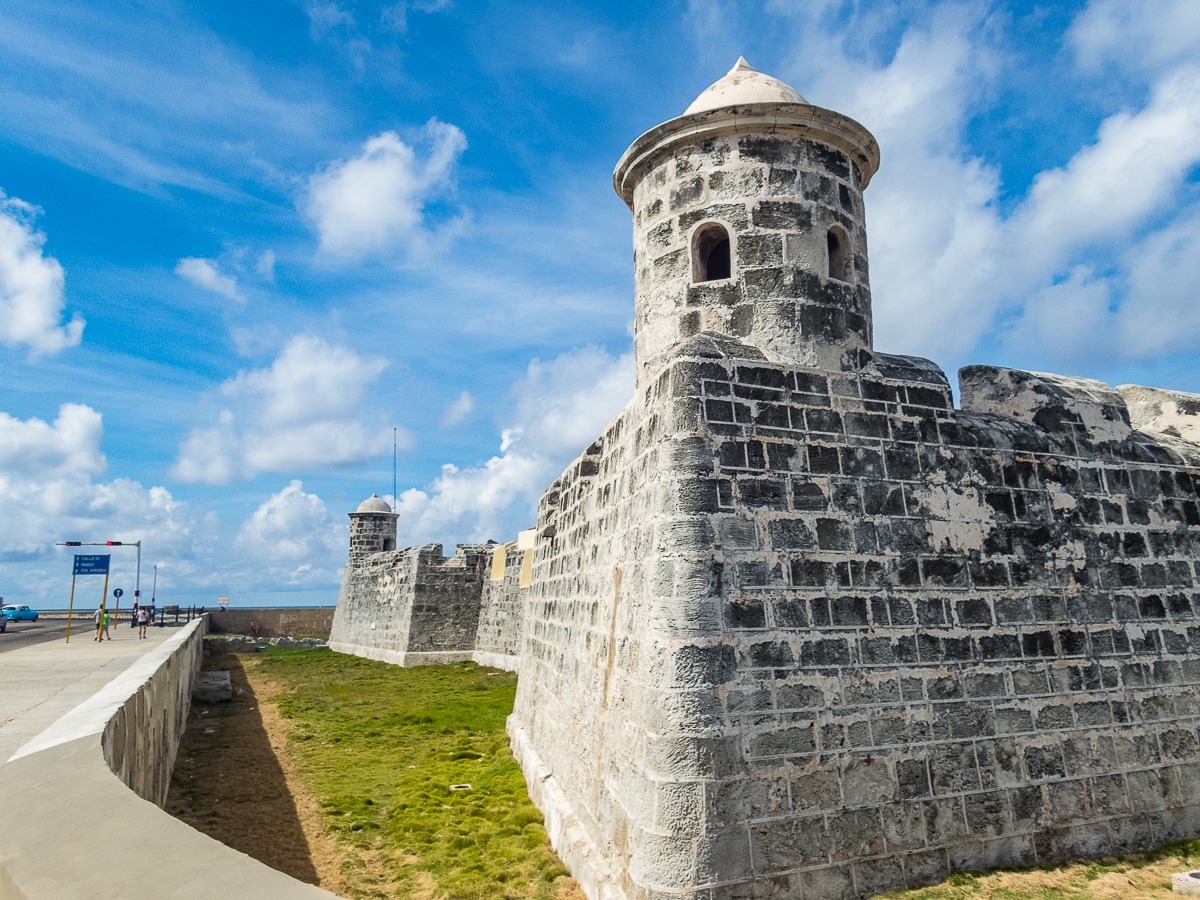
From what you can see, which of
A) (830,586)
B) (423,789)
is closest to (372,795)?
(423,789)

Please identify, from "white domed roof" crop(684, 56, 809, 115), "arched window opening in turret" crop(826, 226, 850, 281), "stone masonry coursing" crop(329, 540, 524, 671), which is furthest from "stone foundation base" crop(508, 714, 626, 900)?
"stone masonry coursing" crop(329, 540, 524, 671)

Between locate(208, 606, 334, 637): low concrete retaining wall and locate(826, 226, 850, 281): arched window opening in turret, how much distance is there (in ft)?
93.1

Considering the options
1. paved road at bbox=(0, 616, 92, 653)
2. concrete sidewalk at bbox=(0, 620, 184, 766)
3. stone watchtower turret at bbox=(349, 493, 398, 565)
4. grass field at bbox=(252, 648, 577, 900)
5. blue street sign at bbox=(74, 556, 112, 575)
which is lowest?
grass field at bbox=(252, 648, 577, 900)

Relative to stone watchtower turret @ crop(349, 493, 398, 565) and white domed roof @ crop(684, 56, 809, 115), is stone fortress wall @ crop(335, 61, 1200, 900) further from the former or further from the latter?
stone watchtower turret @ crop(349, 493, 398, 565)

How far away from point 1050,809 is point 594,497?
164 inches

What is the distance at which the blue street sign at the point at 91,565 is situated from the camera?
1883 cm

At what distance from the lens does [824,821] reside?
4.38 metres

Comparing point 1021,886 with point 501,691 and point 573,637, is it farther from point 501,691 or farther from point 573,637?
point 501,691

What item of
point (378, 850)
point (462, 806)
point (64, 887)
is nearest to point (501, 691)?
point (462, 806)

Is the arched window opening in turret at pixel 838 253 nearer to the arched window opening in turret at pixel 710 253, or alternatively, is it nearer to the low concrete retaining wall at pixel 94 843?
the arched window opening in turret at pixel 710 253

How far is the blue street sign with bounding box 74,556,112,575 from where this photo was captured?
18830 mm

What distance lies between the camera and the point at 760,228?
19.1ft

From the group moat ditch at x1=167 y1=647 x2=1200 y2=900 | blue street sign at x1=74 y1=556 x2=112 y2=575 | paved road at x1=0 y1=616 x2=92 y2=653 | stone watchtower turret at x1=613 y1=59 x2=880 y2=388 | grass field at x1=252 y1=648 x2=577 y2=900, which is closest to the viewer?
moat ditch at x1=167 y1=647 x2=1200 y2=900

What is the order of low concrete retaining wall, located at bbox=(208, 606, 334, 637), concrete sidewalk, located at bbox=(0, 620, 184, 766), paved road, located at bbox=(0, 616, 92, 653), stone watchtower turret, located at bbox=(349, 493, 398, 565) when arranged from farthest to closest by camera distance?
low concrete retaining wall, located at bbox=(208, 606, 334, 637), stone watchtower turret, located at bbox=(349, 493, 398, 565), paved road, located at bbox=(0, 616, 92, 653), concrete sidewalk, located at bbox=(0, 620, 184, 766)
